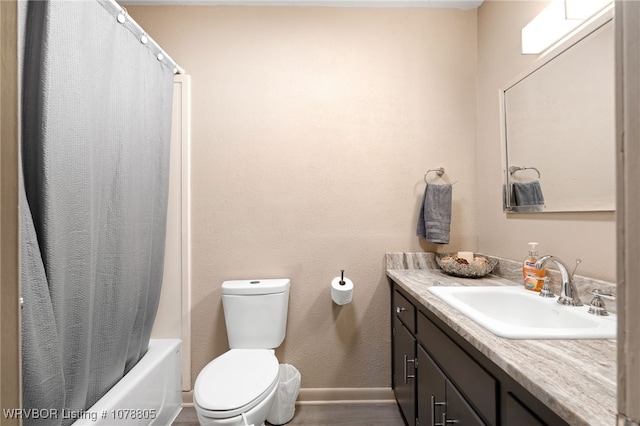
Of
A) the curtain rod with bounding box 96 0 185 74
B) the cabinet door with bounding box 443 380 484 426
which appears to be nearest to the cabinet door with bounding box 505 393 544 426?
the cabinet door with bounding box 443 380 484 426

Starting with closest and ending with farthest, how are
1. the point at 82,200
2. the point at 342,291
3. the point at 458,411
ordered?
the point at 458,411
the point at 82,200
the point at 342,291

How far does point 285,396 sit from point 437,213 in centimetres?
138

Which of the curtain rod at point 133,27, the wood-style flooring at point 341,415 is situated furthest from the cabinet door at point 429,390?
the curtain rod at point 133,27

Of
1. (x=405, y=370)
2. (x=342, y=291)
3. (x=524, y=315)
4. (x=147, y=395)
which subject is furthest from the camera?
(x=342, y=291)

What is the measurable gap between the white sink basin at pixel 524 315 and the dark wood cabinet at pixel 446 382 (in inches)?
3.9

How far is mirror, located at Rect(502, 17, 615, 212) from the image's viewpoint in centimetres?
107

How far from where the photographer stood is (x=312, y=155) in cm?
192

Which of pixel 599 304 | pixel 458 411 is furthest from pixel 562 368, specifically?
pixel 599 304

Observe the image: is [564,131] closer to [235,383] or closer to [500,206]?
[500,206]

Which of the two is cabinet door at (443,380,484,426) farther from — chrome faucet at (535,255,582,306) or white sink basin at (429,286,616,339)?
chrome faucet at (535,255,582,306)

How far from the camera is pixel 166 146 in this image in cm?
170

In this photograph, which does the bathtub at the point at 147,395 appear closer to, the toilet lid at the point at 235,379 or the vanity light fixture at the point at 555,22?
the toilet lid at the point at 235,379

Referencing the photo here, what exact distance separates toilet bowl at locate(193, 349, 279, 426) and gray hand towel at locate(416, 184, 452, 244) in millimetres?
1137

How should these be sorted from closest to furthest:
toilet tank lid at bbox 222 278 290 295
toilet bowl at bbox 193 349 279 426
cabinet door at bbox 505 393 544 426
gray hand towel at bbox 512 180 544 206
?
1. cabinet door at bbox 505 393 544 426
2. toilet bowl at bbox 193 349 279 426
3. gray hand towel at bbox 512 180 544 206
4. toilet tank lid at bbox 222 278 290 295
